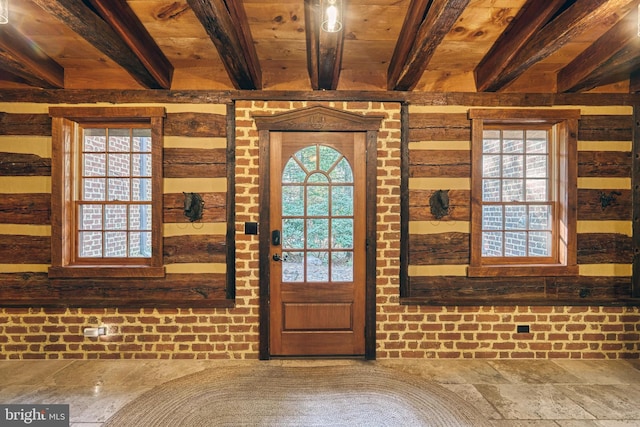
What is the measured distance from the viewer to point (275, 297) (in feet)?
9.62

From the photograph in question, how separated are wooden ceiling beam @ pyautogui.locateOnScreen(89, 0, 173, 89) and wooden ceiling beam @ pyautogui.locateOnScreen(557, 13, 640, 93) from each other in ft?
11.0

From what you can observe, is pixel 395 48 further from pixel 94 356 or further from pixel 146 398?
pixel 94 356

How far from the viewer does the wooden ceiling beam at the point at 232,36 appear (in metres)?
1.87

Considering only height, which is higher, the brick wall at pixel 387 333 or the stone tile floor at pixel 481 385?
the brick wall at pixel 387 333

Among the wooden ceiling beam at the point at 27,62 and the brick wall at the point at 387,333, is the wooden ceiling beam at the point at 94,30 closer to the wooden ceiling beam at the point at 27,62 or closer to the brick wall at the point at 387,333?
the wooden ceiling beam at the point at 27,62

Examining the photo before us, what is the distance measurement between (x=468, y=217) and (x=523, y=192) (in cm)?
66

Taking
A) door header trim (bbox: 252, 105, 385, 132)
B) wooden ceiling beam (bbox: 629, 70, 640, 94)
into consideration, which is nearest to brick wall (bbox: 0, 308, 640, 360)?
door header trim (bbox: 252, 105, 385, 132)

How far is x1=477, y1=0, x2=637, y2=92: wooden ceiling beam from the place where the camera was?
1853mm

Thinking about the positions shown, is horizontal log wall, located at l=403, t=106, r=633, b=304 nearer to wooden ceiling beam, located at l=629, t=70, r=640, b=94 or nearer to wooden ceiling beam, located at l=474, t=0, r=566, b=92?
wooden ceiling beam, located at l=629, t=70, r=640, b=94

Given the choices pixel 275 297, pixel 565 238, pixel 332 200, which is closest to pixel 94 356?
pixel 275 297

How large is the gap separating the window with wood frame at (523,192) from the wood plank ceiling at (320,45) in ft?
1.10

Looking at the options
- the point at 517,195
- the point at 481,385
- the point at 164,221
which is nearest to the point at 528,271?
the point at 517,195

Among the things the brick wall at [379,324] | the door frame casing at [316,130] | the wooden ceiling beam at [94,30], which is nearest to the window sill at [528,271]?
the brick wall at [379,324]

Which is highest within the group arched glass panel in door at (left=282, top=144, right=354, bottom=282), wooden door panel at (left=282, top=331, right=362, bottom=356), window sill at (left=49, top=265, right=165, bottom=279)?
arched glass panel in door at (left=282, top=144, right=354, bottom=282)
